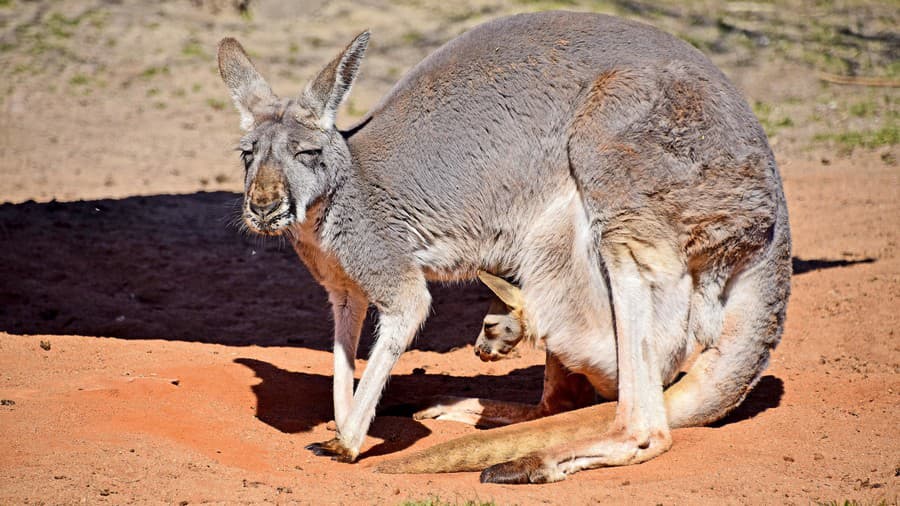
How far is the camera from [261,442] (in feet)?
16.5

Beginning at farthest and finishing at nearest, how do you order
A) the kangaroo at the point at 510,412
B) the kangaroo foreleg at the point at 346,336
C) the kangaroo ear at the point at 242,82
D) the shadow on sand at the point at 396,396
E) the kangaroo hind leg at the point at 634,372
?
the shadow on sand at the point at 396,396 → the kangaroo foreleg at the point at 346,336 → the kangaroo ear at the point at 242,82 → the kangaroo at the point at 510,412 → the kangaroo hind leg at the point at 634,372

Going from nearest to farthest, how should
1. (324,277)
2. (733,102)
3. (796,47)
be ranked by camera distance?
(733,102) → (324,277) → (796,47)

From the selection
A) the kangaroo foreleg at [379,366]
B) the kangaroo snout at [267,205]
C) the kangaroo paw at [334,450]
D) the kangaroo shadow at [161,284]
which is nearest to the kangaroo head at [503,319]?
the kangaroo foreleg at [379,366]

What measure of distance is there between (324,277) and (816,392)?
2865mm

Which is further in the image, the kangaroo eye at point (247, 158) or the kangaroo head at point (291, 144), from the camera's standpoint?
the kangaroo eye at point (247, 158)

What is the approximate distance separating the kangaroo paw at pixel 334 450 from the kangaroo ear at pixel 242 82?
167 cm

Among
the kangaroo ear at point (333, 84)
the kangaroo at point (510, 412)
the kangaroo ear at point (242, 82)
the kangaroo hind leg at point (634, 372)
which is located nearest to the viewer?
the kangaroo hind leg at point (634, 372)

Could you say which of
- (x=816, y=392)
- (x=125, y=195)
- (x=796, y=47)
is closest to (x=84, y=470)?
(x=816, y=392)

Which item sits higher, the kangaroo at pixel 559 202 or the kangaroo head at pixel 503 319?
the kangaroo at pixel 559 202

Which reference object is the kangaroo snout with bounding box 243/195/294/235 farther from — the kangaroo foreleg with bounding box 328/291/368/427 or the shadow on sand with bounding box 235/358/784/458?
the shadow on sand with bounding box 235/358/784/458

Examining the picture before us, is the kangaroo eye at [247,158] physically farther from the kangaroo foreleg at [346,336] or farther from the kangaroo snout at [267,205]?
the kangaroo foreleg at [346,336]

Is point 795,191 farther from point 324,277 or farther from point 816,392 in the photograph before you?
point 324,277

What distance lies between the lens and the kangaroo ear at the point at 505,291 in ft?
17.3

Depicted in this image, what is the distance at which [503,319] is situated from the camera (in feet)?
17.4
